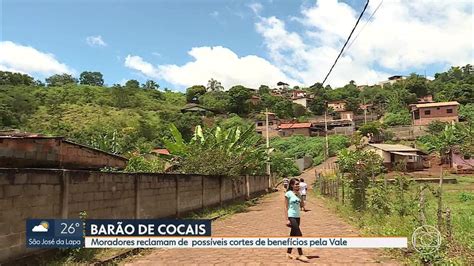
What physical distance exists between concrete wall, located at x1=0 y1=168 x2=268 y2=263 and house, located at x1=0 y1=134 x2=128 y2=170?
2.52m

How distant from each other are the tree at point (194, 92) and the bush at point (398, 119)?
5150 centimetres

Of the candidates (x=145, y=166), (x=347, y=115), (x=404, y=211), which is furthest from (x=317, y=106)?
(x=404, y=211)

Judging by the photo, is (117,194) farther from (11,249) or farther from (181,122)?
(181,122)

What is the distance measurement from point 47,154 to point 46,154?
0.05 meters

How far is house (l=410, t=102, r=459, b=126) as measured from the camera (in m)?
67.9

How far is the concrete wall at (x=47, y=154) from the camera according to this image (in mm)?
10242

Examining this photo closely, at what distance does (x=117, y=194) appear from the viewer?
33.5 ft

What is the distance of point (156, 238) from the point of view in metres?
9.38

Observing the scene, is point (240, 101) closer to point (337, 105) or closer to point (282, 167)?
point (337, 105)

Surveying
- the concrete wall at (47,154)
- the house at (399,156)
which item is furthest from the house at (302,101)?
the concrete wall at (47,154)

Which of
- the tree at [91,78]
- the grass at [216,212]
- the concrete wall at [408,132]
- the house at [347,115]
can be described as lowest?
the grass at [216,212]

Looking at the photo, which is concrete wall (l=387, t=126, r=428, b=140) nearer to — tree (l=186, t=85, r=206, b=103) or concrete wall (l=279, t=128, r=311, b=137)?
concrete wall (l=279, t=128, r=311, b=137)

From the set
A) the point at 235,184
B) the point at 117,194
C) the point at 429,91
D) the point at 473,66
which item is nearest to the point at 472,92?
the point at 429,91

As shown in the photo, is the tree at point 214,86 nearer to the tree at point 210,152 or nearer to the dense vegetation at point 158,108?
the dense vegetation at point 158,108
